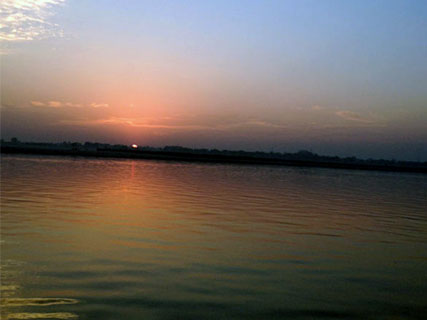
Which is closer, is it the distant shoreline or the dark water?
the dark water

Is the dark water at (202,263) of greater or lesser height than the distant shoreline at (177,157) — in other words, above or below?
below

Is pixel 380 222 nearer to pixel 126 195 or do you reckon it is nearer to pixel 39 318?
pixel 126 195

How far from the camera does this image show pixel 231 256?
10250 millimetres

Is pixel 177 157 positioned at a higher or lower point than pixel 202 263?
higher

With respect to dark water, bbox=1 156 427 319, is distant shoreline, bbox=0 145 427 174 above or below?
above

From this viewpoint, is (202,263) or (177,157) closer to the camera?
(202,263)

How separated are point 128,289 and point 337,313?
11.7 feet

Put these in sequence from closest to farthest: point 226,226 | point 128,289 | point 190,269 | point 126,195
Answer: point 128,289
point 190,269
point 226,226
point 126,195

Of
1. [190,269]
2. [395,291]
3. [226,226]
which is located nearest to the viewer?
[395,291]

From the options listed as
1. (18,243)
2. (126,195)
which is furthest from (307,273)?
(126,195)

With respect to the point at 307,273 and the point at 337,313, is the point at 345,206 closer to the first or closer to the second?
the point at 307,273

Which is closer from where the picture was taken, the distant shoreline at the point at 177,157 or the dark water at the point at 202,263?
the dark water at the point at 202,263

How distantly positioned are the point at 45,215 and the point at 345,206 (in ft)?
50.7

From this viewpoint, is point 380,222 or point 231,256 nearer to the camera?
point 231,256
